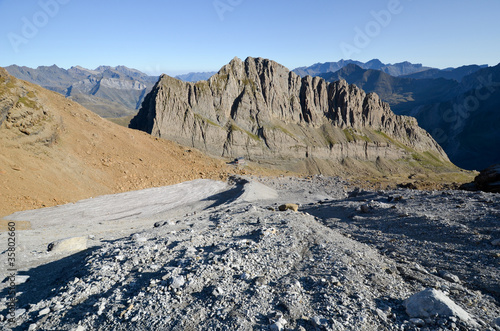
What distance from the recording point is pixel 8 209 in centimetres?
2133

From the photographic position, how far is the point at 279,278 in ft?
30.5

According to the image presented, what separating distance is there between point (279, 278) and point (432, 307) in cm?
467

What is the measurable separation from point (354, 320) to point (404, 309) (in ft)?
6.03

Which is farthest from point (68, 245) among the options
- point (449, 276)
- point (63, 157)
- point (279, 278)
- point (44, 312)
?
point (63, 157)

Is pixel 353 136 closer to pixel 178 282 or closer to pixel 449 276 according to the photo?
pixel 449 276

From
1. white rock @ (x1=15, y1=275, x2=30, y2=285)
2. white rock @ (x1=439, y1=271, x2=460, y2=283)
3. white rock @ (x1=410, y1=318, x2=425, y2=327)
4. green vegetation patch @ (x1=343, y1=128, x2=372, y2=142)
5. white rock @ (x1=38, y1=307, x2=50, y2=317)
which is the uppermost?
green vegetation patch @ (x1=343, y1=128, x2=372, y2=142)

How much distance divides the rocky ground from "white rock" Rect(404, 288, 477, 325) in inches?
1.0

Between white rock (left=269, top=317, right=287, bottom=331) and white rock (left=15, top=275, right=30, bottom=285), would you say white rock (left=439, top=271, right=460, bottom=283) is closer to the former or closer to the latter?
white rock (left=269, top=317, right=287, bottom=331)

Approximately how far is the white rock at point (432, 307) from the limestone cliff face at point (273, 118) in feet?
257

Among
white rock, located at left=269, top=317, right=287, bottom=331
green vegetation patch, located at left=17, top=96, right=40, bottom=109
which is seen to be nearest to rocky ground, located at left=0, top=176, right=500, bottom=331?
white rock, located at left=269, top=317, right=287, bottom=331

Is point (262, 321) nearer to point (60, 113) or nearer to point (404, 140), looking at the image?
point (60, 113)

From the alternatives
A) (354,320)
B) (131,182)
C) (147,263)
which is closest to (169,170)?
(131,182)

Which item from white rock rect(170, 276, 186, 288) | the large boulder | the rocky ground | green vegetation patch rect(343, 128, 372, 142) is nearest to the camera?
the rocky ground

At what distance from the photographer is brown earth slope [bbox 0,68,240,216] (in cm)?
2412
